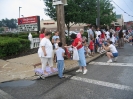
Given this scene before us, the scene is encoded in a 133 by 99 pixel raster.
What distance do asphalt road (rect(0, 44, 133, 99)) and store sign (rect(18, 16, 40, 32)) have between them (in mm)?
11108

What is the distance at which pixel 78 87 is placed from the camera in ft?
17.3

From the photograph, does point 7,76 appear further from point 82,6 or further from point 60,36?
point 82,6

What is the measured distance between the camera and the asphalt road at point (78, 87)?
15.2 ft

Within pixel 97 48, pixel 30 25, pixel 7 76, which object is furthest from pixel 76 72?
pixel 30 25

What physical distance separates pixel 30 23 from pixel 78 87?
13368mm

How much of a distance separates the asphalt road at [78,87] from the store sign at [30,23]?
1111cm

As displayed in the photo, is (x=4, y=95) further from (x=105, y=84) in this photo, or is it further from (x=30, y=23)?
(x=30, y=23)

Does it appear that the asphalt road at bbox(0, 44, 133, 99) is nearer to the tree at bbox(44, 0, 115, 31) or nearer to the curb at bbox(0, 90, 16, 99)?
the curb at bbox(0, 90, 16, 99)

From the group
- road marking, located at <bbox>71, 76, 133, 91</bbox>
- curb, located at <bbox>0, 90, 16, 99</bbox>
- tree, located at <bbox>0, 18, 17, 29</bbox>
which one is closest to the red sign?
road marking, located at <bbox>71, 76, 133, 91</bbox>

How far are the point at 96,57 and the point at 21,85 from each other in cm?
560

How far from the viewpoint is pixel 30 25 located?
17.5m

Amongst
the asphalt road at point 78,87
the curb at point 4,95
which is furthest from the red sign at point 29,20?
the curb at point 4,95

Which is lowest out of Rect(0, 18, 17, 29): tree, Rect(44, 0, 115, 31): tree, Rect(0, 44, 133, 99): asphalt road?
Rect(0, 44, 133, 99): asphalt road

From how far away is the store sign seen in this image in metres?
16.9
